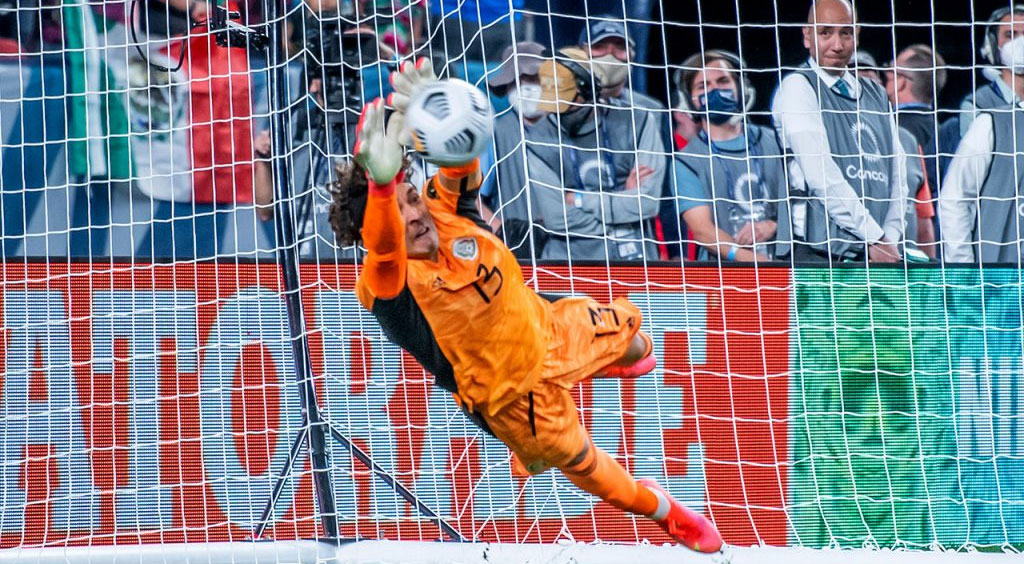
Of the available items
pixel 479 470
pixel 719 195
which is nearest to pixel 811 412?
pixel 719 195

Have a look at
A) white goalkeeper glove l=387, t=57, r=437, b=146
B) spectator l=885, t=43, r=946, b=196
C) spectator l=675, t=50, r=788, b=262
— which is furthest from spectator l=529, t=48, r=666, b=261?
white goalkeeper glove l=387, t=57, r=437, b=146

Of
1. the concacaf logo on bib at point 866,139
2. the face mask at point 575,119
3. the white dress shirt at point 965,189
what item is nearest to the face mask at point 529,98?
the face mask at point 575,119

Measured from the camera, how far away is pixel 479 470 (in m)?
5.29

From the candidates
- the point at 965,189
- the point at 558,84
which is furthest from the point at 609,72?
the point at 965,189

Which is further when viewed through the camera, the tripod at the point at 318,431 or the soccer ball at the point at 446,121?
the tripod at the point at 318,431

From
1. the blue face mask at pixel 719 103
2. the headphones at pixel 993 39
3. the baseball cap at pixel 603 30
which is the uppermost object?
the baseball cap at pixel 603 30

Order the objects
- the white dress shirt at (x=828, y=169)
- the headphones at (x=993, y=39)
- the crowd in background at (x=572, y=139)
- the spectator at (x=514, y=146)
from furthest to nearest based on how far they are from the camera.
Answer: the headphones at (x=993, y=39), the white dress shirt at (x=828, y=169), the spectator at (x=514, y=146), the crowd in background at (x=572, y=139)

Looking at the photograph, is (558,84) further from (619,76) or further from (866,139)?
(866,139)

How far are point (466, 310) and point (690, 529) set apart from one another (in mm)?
1195

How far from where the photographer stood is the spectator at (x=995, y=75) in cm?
598

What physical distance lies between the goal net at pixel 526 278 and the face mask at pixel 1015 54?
33mm

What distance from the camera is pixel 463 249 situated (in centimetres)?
396

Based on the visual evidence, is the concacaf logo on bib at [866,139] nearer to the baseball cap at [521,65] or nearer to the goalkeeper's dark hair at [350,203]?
the baseball cap at [521,65]

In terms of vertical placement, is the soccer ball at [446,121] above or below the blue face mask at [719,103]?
above
